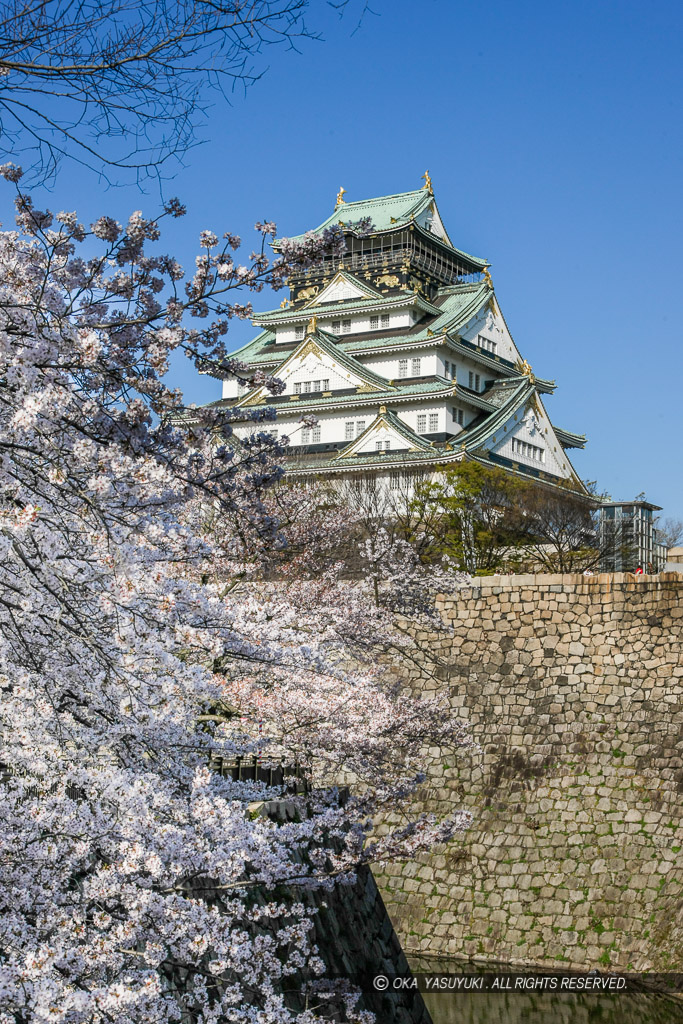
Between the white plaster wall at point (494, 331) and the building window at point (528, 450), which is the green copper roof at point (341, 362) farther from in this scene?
the building window at point (528, 450)

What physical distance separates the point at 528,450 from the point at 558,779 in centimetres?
1992

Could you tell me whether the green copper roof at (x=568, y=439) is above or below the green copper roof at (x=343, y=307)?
below

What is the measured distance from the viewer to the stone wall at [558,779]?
13125 millimetres

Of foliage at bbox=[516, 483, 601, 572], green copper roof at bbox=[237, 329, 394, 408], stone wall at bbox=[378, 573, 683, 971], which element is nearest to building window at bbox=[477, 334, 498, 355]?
green copper roof at bbox=[237, 329, 394, 408]

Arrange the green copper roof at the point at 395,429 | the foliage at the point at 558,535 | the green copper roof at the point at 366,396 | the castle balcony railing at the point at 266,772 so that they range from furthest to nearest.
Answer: the green copper roof at the point at 366,396, the green copper roof at the point at 395,429, the foliage at the point at 558,535, the castle balcony railing at the point at 266,772

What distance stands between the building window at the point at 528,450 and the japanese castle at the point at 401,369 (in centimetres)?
4

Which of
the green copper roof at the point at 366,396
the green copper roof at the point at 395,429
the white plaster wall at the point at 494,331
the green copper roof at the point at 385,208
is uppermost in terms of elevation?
the green copper roof at the point at 385,208

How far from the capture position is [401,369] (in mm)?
33656

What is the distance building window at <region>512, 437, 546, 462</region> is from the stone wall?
1645 centimetres

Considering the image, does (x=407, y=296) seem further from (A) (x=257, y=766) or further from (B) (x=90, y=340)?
(B) (x=90, y=340)

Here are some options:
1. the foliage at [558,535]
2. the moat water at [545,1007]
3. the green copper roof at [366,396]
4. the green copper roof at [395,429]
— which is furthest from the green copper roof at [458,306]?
the moat water at [545,1007]

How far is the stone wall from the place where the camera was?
13125 mm

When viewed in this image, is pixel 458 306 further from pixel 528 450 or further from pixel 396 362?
pixel 528 450

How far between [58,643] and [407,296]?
1196 inches
